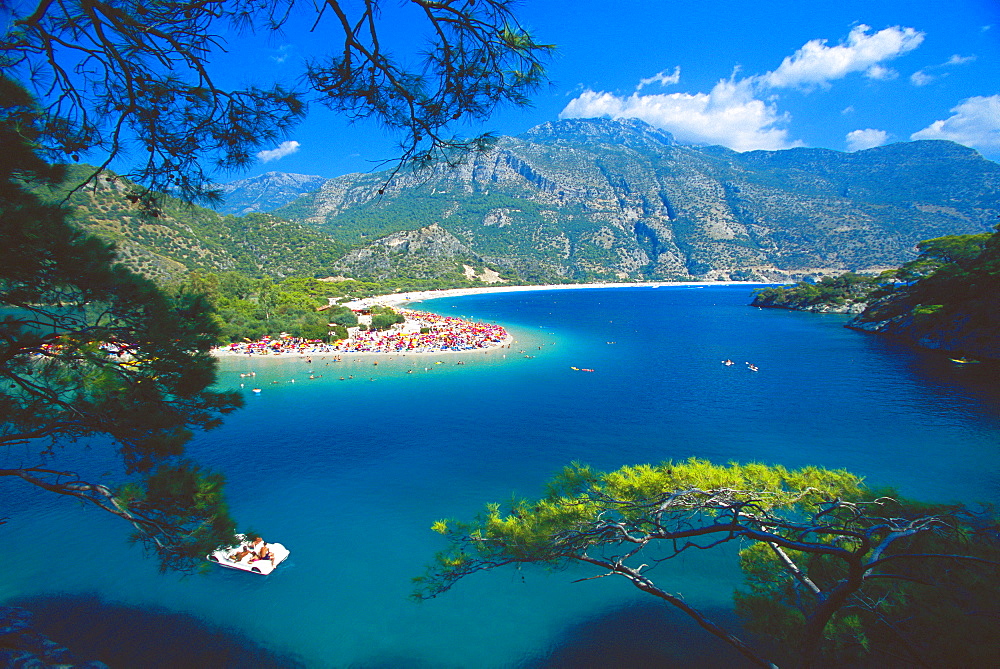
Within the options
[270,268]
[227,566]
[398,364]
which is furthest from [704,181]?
[227,566]

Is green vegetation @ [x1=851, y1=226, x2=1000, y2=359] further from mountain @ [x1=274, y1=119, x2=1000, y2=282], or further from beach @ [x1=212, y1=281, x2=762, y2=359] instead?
mountain @ [x1=274, y1=119, x2=1000, y2=282]

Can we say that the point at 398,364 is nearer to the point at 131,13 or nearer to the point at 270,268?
the point at 131,13

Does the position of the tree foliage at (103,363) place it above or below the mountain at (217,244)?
below

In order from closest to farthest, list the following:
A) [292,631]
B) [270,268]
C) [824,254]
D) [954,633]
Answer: [954,633] → [292,631] → [270,268] → [824,254]

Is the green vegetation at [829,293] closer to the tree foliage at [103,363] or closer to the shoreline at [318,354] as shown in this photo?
the shoreline at [318,354]

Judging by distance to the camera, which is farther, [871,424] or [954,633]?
[871,424]

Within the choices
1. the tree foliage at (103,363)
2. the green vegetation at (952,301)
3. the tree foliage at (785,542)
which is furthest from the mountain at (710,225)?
the tree foliage at (103,363)
